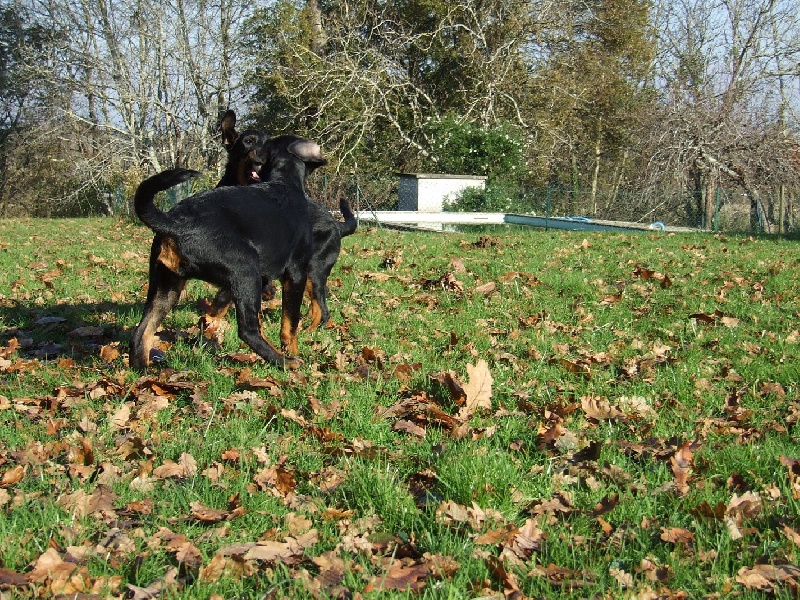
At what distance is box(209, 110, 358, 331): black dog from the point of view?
6461 millimetres

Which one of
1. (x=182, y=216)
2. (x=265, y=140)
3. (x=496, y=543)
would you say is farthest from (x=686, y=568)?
(x=265, y=140)

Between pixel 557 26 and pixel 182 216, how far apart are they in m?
28.2

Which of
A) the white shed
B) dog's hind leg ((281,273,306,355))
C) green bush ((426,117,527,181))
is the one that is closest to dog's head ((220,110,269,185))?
dog's hind leg ((281,273,306,355))

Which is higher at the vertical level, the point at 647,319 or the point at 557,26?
the point at 557,26

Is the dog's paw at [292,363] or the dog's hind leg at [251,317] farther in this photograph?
the dog's paw at [292,363]

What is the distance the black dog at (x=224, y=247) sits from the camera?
475cm

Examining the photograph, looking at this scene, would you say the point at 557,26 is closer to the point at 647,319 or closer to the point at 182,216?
the point at 647,319

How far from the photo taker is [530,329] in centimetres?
634

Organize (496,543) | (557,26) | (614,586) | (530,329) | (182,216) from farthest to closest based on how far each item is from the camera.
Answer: (557,26) → (530,329) → (182,216) → (496,543) → (614,586)

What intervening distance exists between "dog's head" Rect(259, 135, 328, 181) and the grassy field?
1.30 metres

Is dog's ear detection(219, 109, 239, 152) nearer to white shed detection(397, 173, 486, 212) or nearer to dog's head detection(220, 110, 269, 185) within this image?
dog's head detection(220, 110, 269, 185)

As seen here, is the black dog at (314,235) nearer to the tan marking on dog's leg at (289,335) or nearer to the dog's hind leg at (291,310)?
the dog's hind leg at (291,310)

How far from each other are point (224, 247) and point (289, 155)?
5.12ft

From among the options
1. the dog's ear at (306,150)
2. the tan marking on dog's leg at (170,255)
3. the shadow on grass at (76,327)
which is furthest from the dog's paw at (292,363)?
the dog's ear at (306,150)
